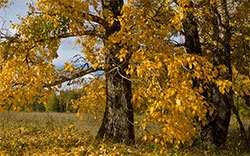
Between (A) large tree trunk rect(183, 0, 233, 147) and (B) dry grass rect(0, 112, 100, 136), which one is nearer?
(A) large tree trunk rect(183, 0, 233, 147)

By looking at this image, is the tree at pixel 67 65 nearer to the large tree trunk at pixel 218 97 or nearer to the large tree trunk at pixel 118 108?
the large tree trunk at pixel 118 108

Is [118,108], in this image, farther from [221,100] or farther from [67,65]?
[221,100]

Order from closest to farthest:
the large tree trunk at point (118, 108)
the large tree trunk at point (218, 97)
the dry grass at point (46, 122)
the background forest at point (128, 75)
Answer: the background forest at point (128, 75)
the large tree trunk at point (118, 108)
the large tree trunk at point (218, 97)
the dry grass at point (46, 122)

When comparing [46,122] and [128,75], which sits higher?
[128,75]

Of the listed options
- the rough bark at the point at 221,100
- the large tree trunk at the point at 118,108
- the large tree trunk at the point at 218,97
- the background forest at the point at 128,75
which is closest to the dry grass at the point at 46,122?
the background forest at the point at 128,75

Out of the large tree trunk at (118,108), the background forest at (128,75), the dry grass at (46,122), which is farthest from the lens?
the dry grass at (46,122)

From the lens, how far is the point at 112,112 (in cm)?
694

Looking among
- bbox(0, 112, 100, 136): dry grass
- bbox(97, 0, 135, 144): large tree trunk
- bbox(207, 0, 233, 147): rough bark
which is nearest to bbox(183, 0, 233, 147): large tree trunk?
bbox(207, 0, 233, 147): rough bark

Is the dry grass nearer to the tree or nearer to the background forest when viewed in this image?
the background forest

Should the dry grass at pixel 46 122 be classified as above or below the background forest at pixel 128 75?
below

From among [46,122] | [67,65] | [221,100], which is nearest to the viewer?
[67,65]

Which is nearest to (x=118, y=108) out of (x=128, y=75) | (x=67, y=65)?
(x=128, y=75)

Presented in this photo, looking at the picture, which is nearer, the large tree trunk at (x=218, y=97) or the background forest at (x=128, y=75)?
the background forest at (x=128, y=75)

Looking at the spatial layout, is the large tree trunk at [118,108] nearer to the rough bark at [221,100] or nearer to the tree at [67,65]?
the tree at [67,65]
